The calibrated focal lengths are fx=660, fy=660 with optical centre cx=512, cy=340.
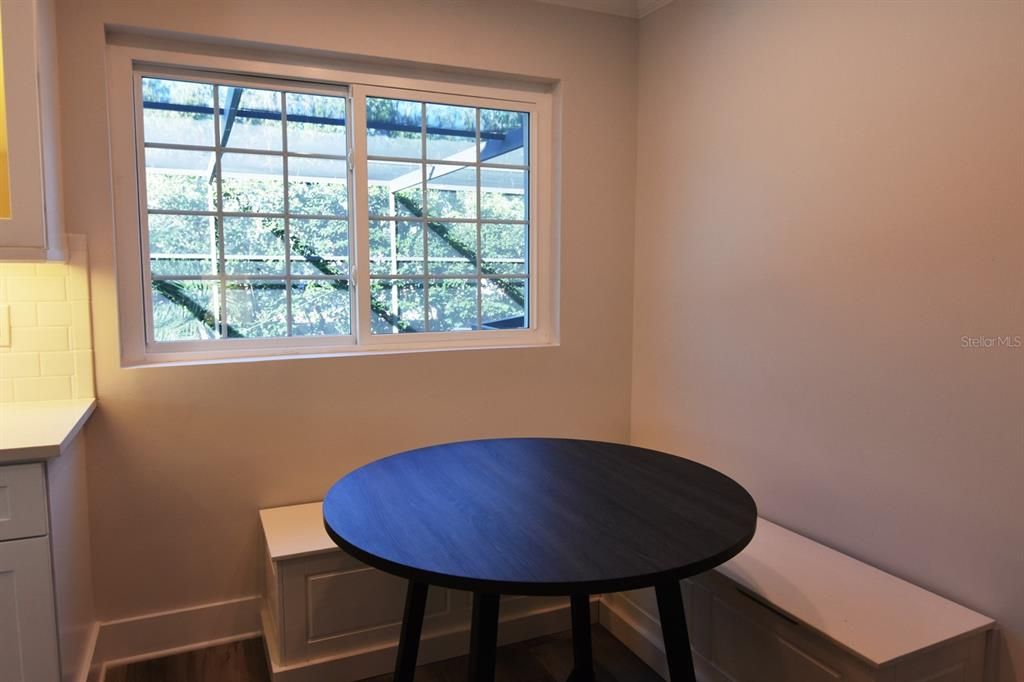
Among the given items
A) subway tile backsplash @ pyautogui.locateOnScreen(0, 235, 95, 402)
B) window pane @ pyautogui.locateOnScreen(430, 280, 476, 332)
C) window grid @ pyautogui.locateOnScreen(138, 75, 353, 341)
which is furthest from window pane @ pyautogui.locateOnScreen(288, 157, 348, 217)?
subway tile backsplash @ pyautogui.locateOnScreen(0, 235, 95, 402)

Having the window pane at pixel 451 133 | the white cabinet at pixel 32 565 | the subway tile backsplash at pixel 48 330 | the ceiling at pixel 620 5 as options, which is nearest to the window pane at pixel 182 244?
the subway tile backsplash at pixel 48 330

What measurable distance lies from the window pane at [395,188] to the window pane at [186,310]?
0.68m

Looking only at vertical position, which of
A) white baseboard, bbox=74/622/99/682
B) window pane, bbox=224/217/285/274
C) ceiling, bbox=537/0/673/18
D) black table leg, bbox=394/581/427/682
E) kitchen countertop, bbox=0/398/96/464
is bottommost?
white baseboard, bbox=74/622/99/682

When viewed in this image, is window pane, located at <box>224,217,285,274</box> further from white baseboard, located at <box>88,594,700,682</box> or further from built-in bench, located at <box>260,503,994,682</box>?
white baseboard, located at <box>88,594,700,682</box>

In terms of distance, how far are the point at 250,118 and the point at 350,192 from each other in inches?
16.8

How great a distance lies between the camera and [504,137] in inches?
110

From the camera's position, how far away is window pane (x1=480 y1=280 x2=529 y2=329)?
282 centimetres

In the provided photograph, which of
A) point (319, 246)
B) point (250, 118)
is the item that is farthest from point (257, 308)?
point (250, 118)

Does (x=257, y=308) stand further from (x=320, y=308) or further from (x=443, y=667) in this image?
(x=443, y=667)

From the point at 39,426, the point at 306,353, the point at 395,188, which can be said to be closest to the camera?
the point at 39,426

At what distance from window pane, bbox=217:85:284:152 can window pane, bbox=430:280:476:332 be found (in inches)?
31.9

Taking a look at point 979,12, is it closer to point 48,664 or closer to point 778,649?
point 778,649

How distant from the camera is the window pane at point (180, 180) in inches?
89.7

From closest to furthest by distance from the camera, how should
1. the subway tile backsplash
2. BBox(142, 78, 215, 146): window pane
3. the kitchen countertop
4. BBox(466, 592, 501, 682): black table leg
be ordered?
BBox(466, 592, 501, 682): black table leg
the kitchen countertop
the subway tile backsplash
BBox(142, 78, 215, 146): window pane
